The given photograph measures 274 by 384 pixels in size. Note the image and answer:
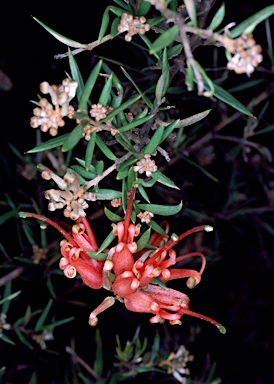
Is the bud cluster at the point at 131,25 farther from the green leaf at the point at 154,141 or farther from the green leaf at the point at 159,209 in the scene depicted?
the green leaf at the point at 159,209

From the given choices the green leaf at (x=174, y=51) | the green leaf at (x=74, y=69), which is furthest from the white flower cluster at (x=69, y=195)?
the green leaf at (x=174, y=51)

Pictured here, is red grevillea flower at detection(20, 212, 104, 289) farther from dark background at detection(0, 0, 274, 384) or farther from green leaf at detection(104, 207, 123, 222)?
dark background at detection(0, 0, 274, 384)

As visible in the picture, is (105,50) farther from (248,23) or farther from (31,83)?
(248,23)

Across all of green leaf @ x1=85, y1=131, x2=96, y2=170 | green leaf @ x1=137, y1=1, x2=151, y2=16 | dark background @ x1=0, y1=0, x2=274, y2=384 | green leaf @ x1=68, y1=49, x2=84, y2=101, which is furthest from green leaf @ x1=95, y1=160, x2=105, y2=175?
dark background @ x1=0, y1=0, x2=274, y2=384

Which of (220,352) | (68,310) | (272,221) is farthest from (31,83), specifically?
(220,352)

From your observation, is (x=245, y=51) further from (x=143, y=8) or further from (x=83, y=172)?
(x=83, y=172)

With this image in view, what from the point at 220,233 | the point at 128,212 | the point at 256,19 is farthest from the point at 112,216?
the point at 220,233
